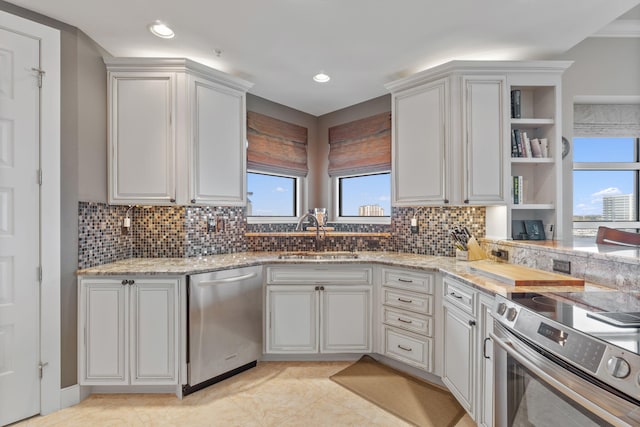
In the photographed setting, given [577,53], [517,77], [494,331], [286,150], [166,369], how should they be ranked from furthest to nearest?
[286,150], [577,53], [517,77], [166,369], [494,331]

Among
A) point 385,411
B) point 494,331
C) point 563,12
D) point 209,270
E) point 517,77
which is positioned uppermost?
point 563,12

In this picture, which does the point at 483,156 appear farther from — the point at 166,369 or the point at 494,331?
the point at 166,369

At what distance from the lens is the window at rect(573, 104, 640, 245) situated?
9.07ft

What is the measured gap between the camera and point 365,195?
3623 mm

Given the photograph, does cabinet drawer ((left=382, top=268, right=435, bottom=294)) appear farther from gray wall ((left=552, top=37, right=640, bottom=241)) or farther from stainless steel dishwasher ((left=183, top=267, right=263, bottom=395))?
gray wall ((left=552, top=37, right=640, bottom=241))

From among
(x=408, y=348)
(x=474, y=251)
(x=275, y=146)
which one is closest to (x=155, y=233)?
(x=275, y=146)

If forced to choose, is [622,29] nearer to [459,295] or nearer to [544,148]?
[544,148]

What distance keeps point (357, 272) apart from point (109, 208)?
2.12 meters

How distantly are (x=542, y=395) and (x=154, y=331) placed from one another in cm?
222

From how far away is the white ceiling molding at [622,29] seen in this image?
98.4 inches

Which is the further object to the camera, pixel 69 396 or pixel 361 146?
pixel 361 146

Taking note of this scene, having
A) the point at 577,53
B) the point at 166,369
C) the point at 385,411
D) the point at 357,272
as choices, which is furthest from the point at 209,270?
the point at 577,53

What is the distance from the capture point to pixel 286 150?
140 inches

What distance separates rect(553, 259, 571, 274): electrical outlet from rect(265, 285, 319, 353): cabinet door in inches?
66.8
